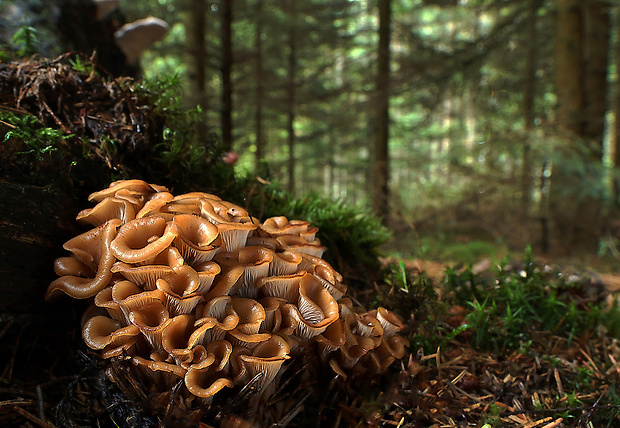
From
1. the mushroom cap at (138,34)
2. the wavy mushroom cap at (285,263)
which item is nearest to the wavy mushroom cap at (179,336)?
the wavy mushroom cap at (285,263)

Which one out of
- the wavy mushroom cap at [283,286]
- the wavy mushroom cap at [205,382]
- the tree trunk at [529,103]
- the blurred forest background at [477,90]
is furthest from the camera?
the tree trunk at [529,103]

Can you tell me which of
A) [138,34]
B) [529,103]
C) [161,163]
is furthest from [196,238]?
[529,103]

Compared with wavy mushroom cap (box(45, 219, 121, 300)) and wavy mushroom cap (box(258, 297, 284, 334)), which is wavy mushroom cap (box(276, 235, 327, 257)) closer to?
wavy mushroom cap (box(258, 297, 284, 334))

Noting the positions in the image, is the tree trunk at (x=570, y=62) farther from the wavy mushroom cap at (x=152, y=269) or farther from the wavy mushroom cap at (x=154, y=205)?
the wavy mushroom cap at (x=152, y=269)

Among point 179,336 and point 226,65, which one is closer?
point 179,336

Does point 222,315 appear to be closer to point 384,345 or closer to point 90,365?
point 90,365

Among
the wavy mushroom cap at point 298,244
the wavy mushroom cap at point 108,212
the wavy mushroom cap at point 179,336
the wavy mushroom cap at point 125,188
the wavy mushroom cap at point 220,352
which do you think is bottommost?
the wavy mushroom cap at point 220,352

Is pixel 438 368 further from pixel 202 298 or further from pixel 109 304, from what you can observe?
pixel 109 304
